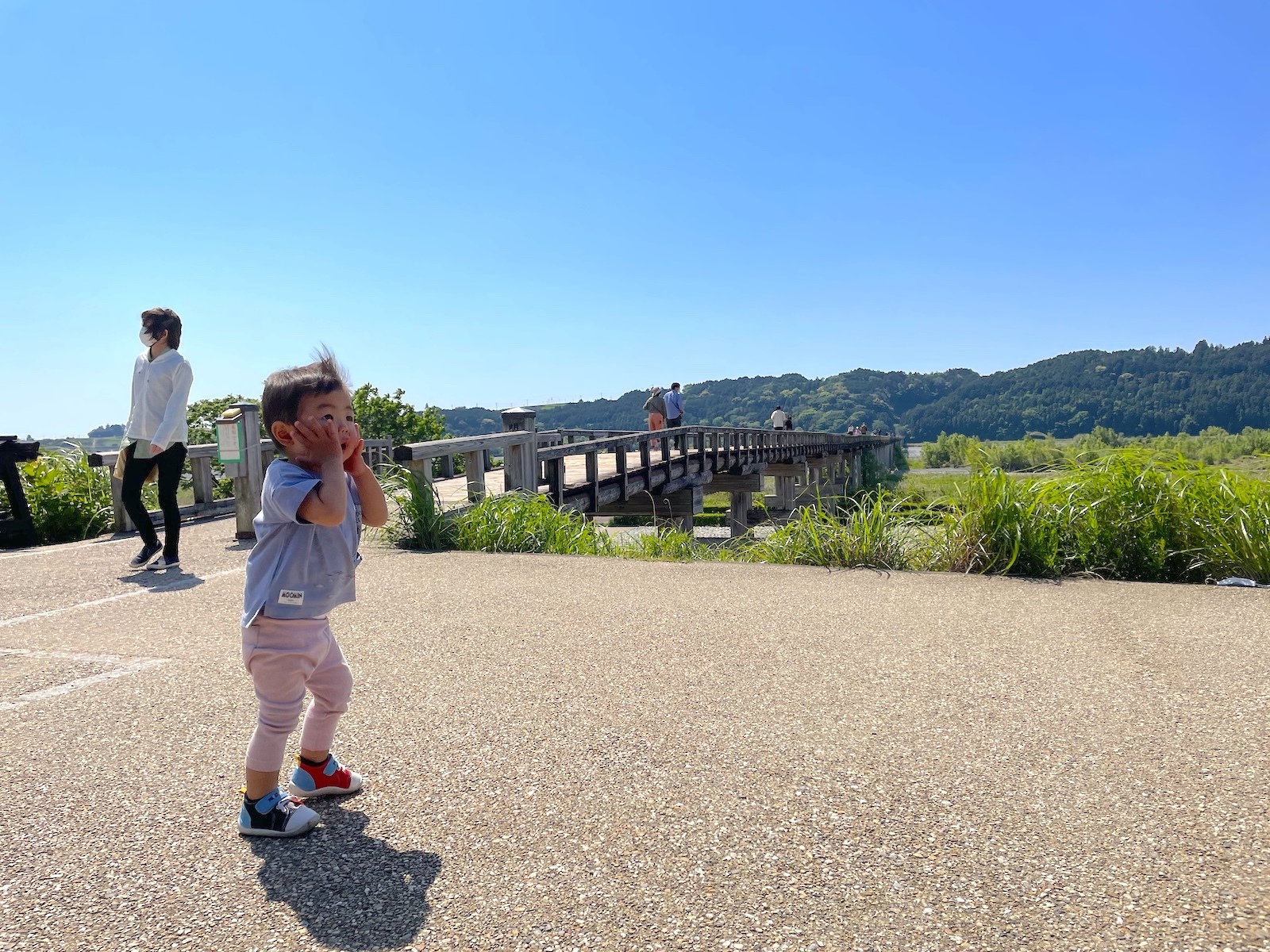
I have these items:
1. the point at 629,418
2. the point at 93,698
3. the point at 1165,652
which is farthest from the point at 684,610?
the point at 629,418

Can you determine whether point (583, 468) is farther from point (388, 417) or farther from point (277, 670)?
point (388, 417)

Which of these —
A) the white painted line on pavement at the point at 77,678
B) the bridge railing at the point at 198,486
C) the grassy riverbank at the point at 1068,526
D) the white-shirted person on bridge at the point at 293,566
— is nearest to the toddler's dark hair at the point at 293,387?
the white-shirted person on bridge at the point at 293,566

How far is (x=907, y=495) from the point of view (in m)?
6.66

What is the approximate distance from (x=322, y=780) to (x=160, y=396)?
484 centimetres

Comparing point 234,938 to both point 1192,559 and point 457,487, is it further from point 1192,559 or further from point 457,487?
point 457,487

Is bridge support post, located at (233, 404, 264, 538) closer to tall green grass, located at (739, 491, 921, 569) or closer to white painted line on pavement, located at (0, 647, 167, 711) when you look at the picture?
white painted line on pavement, located at (0, 647, 167, 711)

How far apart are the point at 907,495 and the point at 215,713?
502 centimetres

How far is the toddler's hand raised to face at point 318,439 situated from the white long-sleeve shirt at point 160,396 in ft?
15.1

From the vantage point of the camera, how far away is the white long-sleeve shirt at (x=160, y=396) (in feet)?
20.6

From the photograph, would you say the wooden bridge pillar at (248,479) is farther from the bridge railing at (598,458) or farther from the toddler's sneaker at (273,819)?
the toddler's sneaker at (273,819)

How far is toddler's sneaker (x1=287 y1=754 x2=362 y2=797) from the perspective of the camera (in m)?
2.51

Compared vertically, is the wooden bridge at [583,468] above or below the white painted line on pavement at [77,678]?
above

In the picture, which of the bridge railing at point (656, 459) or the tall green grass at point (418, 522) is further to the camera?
the bridge railing at point (656, 459)

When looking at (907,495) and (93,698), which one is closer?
(93,698)
